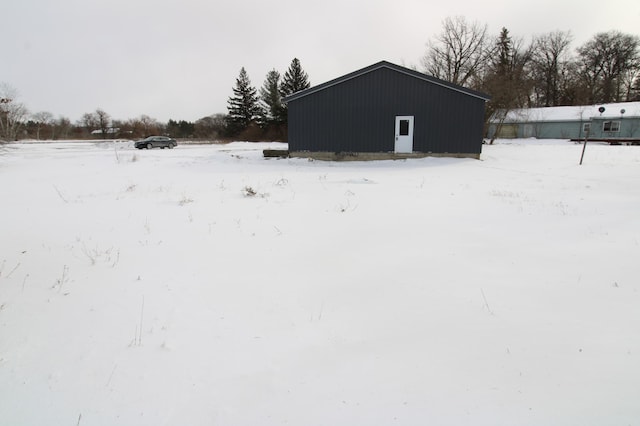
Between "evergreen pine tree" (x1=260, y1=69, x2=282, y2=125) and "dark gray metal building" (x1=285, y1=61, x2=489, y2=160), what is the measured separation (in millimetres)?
32025

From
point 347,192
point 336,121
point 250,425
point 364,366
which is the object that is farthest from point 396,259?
point 336,121

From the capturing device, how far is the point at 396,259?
459cm

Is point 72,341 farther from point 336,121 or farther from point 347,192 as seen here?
point 336,121

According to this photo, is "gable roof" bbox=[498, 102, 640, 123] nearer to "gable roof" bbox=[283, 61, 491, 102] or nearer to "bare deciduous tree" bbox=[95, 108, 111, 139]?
"gable roof" bbox=[283, 61, 491, 102]

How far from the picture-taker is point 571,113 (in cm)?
3897

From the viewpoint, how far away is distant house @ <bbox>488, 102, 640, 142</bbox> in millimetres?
35500

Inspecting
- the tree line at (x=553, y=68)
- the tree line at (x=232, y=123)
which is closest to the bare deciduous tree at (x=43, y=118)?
→ the tree line at (x=232, y=123)

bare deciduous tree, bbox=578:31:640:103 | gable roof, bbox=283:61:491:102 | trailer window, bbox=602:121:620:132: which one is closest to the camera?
gable roof, bbox=283:61:491:102

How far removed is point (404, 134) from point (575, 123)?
104 feet

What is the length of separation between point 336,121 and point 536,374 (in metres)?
17.2

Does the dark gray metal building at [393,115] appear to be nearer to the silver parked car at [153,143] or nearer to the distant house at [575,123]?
the distant house at [575,123]

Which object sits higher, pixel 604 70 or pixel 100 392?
pixel 604 70

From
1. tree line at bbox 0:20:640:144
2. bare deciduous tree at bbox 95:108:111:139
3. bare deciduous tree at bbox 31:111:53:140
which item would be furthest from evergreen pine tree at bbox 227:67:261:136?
bare deciduous tree at bbox 31:111:53:140

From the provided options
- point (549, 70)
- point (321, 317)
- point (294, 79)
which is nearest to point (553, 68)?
point (549, 70)
